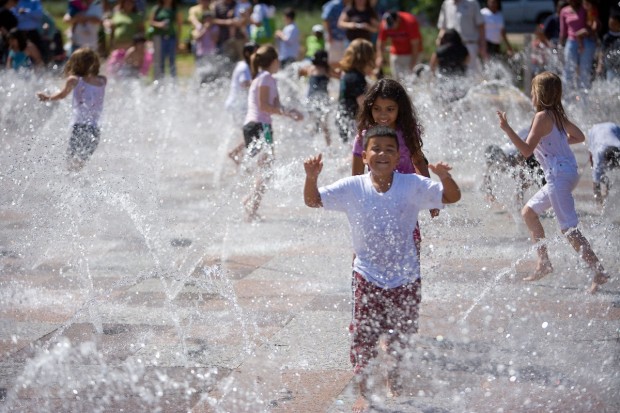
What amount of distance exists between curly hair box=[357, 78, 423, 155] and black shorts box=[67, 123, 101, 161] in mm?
4264

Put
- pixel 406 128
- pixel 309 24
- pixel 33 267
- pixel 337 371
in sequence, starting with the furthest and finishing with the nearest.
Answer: pixel 309 24 < pixel 33 267 < pixel 406 128 < pixel 337 371

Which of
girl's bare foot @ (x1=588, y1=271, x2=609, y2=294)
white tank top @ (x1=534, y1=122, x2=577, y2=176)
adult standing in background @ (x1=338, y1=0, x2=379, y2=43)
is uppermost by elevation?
white tank top @ (x1=534, y1=122, x2=577, y2=176)

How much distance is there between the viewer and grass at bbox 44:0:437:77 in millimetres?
21119

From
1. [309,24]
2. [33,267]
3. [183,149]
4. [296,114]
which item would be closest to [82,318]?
[33,267]

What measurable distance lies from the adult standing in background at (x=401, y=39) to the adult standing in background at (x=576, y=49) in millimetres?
1975

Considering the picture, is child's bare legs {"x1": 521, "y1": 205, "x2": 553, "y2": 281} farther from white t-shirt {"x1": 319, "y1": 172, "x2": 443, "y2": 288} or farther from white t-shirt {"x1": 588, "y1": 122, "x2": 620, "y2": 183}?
white t-shirt {"x1": 319, "y1": 172, "x2": 443, "y2": 288}

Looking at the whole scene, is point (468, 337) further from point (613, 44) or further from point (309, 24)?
point (309, 24)

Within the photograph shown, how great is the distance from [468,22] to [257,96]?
21.1 feet

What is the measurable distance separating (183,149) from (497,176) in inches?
184

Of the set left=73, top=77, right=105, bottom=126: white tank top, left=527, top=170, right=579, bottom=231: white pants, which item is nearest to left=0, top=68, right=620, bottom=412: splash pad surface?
left=527, top=170, right=579, bottom=231: white pants

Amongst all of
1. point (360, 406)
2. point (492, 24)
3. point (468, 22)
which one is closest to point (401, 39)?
point (468, 22)

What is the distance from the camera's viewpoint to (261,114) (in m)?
8.86

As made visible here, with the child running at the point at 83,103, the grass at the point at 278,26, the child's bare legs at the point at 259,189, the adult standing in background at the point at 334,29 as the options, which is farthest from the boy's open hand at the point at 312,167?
the grass at the point at 278,26

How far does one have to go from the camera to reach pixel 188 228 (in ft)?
27.1
